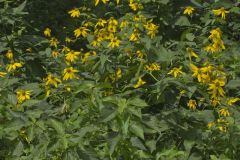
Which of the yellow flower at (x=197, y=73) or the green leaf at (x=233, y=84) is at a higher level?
the yellow flower at (x=197, y=73)

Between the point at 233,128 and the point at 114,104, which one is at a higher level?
the point at 114,104

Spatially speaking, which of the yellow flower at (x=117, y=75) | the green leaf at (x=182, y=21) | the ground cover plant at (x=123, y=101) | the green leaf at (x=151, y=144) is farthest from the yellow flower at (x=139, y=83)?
the green leaf at (x=182, y=21)

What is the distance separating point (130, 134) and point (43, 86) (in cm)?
87

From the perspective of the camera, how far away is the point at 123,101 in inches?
108

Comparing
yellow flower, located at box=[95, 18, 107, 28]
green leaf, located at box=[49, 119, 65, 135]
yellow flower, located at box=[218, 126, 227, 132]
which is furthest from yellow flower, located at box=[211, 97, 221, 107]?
yellow flower, located at box=[95, 18, 107, 28]

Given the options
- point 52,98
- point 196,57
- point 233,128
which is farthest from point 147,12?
point 233,128

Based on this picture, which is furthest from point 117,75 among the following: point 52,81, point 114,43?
point 52,81

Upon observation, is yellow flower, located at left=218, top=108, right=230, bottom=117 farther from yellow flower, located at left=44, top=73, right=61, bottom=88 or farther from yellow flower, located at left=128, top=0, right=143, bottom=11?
yellow flower, located at left=128, top=0, right=143, bottom=11

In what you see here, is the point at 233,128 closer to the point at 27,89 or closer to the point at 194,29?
the point at 27,89

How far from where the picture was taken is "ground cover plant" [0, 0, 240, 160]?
2.79 m

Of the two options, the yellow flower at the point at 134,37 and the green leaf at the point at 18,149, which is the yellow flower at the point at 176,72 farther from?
the green leaf at the point at 18,149

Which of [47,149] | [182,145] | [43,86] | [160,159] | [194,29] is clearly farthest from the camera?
[194,29]

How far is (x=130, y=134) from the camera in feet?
9.27

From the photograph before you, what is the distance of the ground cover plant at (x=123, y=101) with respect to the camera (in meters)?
2.79
